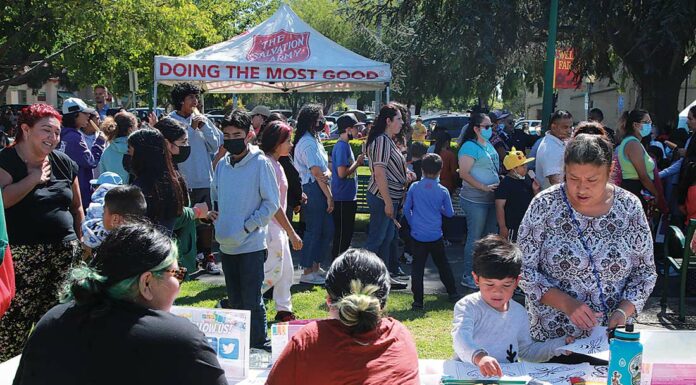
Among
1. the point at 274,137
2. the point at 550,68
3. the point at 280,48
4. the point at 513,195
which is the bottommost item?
the point at 513,195

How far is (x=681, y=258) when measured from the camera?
675 centimetres

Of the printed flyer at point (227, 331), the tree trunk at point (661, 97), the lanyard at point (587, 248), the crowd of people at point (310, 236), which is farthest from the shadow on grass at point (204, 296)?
the tree trunk at point (661, 97)

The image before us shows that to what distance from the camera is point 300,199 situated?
7379 mm

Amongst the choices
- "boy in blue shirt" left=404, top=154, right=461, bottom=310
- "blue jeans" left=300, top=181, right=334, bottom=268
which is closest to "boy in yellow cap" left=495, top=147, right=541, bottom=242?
"boy in blue shirt" left=404, top=154, right=461, bottom=310

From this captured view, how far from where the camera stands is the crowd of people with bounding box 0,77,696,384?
229cm

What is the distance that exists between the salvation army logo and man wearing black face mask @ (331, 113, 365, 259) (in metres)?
3.49

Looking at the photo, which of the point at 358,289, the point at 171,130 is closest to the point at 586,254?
the point at 358,289

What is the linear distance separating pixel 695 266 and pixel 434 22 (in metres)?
9.01

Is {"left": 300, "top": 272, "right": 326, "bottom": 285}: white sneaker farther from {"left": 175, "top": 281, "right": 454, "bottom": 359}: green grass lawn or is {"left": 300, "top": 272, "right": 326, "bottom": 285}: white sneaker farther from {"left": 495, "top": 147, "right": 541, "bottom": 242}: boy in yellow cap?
{"left": 495, "top": 147, "right": 541, "bottom": 242}: boy in yellow cap

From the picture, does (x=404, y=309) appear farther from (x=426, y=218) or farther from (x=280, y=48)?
(x=280, y=48)

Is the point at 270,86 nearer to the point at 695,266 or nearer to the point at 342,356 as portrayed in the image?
the point at 695,266

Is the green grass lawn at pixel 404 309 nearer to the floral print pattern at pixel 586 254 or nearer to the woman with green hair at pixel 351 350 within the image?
the floral print pattern at pixel 586 254

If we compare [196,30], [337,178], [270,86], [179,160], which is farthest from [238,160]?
[196,30]

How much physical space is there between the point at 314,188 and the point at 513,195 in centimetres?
202
